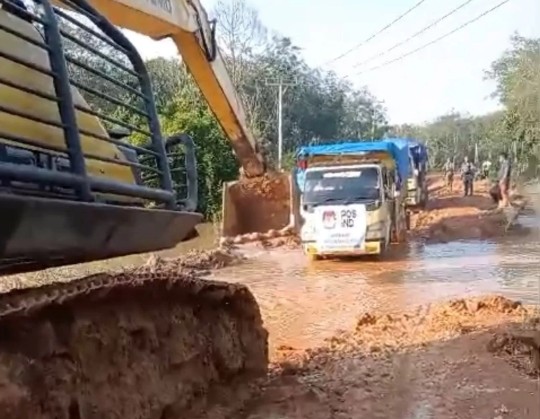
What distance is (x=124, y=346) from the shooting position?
12.7 ft

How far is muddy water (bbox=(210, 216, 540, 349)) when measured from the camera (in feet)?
32.0

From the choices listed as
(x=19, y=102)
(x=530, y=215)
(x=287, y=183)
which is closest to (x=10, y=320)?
(x=19, y=102)

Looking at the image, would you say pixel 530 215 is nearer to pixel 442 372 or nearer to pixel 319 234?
pixel 319 234

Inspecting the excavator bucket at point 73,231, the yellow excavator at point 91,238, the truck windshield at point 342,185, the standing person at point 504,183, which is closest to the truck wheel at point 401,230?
the truck windshield at point 342,185

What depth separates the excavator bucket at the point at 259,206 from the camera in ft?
66.2

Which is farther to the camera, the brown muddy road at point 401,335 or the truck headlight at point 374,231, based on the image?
the truck headlight at point 374,231

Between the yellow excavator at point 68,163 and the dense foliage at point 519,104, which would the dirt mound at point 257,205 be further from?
the yellow excavator at point 68,163

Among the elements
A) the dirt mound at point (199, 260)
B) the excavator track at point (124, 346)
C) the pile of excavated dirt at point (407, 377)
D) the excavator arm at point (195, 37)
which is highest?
the excavator arm at point (195, 37)

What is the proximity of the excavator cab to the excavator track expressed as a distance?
26 cm

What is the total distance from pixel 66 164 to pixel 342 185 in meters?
12.6

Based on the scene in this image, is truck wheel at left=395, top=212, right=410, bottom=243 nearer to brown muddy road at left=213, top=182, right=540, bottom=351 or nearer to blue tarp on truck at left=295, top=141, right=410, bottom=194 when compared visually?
brown muddy road at left=213, top=182, right=540, bottom=351

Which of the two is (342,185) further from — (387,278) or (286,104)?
(286,104)

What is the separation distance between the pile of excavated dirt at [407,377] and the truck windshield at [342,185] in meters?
7.16

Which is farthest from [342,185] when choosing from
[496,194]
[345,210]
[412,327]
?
[496,194]
